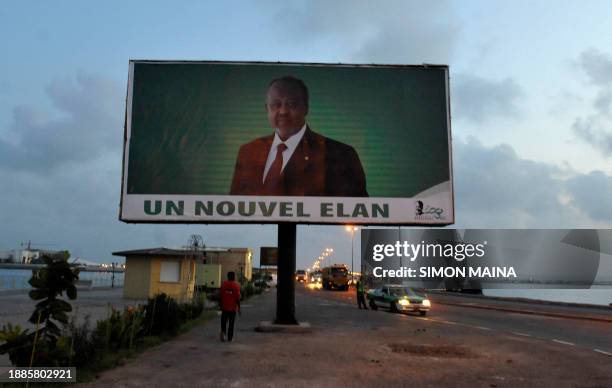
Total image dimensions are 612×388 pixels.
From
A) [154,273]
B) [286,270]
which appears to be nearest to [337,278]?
[154,273]

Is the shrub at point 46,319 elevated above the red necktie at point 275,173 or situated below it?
below

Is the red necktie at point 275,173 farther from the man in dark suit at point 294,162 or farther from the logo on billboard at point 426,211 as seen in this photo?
the logo on billboard at point 426,211

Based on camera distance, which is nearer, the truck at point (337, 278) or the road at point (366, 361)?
the road at point (366, 361)

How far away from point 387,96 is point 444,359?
29.9 ft

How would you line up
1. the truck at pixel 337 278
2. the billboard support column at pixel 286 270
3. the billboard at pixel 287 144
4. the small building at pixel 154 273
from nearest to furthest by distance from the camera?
the billboard at pixel 287 144
the billboard support column at pixel 286 270
the small building at pixel 154 273
the truck at pixel 337 278

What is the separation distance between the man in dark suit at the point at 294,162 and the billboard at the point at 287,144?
0.11 feet

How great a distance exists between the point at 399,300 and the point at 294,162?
14.3 m

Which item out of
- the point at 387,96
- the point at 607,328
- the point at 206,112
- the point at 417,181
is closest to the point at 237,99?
the point at 206,112

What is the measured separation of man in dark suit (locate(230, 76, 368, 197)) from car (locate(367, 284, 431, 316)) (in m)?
12.5

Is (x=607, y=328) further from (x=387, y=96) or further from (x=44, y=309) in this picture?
(x=44, y=309)

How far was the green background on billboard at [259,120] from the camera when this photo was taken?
53.8ft

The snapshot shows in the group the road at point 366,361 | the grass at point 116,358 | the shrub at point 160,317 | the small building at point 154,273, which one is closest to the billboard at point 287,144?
the shrub at point 160,317

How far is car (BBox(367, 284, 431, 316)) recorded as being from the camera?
26.8m

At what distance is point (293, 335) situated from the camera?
1522 centimetres
